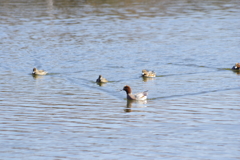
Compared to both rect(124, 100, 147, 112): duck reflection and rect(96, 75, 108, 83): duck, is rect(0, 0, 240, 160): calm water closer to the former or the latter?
rect(124, 100, 147, 112): duck reflection

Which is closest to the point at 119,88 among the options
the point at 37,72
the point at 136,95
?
the point at 136,95

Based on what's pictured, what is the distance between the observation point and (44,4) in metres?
66.0

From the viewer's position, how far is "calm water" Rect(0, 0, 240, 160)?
1509 centimetres

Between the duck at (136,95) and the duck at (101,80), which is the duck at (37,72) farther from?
the duck at (136,95)

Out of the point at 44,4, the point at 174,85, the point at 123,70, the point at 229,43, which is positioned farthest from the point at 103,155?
the point at 44,4

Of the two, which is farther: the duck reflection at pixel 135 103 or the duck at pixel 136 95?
the duck at pixel 136 95

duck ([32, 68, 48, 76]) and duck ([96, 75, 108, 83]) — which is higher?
duck ([32, 68, 48, 76])

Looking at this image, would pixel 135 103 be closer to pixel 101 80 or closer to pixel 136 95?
pixel 136 95

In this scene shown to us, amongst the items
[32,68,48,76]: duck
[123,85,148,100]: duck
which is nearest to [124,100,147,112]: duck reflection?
[123,85,148,100]: duck

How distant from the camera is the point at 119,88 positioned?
79.6ft

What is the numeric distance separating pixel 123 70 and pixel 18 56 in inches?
305

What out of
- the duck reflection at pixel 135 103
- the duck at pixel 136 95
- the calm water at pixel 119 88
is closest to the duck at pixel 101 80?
the calm water at pixel 119 88

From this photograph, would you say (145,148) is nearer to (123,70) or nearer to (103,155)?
(103,155)

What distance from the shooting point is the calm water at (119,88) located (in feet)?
49.5
